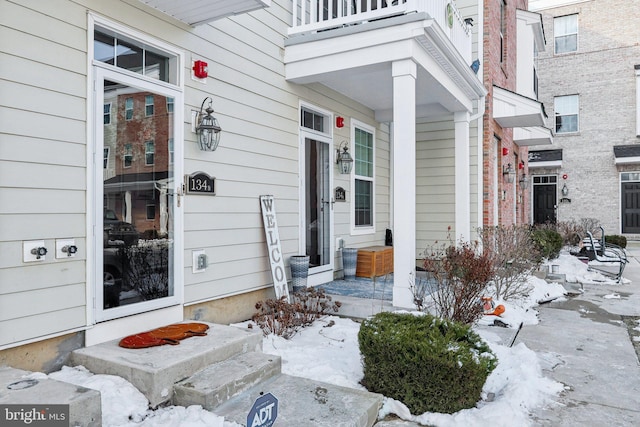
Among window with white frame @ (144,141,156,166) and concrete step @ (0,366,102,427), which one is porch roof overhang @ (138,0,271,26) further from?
concrete step @ (0,366,102,427)

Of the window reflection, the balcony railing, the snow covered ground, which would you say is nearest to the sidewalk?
the snow covered ground

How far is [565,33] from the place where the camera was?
1717 cm

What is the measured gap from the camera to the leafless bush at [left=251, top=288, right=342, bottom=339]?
432 cm

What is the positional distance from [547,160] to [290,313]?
15588mm

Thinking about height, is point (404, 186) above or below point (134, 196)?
above

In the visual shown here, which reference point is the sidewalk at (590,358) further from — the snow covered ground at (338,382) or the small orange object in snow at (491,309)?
the small orange object in snow at (491,309)

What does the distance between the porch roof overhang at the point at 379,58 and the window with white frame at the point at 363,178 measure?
3.08 feet

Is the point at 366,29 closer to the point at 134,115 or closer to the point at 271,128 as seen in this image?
the point at 271,128

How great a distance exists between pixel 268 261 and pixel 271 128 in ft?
5.13

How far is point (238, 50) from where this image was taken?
4.83 meters

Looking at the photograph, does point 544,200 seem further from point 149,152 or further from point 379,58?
point 149,152

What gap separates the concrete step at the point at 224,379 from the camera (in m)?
2.68

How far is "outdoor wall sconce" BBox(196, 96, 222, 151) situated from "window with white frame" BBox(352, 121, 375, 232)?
132 inches

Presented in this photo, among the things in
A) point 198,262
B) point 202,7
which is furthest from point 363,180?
point 202,7
